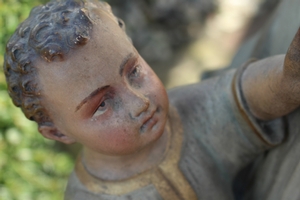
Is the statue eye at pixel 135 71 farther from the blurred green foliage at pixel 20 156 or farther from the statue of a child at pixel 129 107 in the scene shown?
the blurred green foliage at pixel 20 156

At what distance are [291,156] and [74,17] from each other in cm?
52

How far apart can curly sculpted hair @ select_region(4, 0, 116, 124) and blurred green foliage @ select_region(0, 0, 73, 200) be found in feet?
A: 3.19

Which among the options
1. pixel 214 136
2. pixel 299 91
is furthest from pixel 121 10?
pixel 299 91

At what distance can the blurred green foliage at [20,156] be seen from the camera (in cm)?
165

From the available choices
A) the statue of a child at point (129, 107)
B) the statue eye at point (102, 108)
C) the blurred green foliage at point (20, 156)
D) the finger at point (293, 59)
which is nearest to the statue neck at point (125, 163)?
the statue of a child at point (129, 107)

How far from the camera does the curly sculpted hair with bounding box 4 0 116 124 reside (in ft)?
2.19

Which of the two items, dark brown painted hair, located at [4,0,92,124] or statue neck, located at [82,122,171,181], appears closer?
dark brown painted hair, located at [4,0,92,124]

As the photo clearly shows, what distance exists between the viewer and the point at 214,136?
2.97 feet

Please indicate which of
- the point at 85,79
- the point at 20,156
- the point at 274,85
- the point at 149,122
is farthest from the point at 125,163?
the point at 20,156

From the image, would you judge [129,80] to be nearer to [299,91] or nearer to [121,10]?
[299,91]

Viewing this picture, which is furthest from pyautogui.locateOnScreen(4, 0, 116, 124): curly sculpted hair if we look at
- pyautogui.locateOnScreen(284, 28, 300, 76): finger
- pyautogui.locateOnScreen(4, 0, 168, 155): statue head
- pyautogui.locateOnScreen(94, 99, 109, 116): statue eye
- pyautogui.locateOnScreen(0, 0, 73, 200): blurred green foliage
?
pyautogui.locateOnScreen(0, 0, 73, 200): blurred green foliage

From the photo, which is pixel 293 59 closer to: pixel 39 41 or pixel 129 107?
pixel 129 107

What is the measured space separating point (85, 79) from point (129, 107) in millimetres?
99

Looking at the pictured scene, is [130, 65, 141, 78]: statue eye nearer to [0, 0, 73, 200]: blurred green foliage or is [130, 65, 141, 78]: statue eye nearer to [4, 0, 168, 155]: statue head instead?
[4, 0, 168, 155]: statue head
